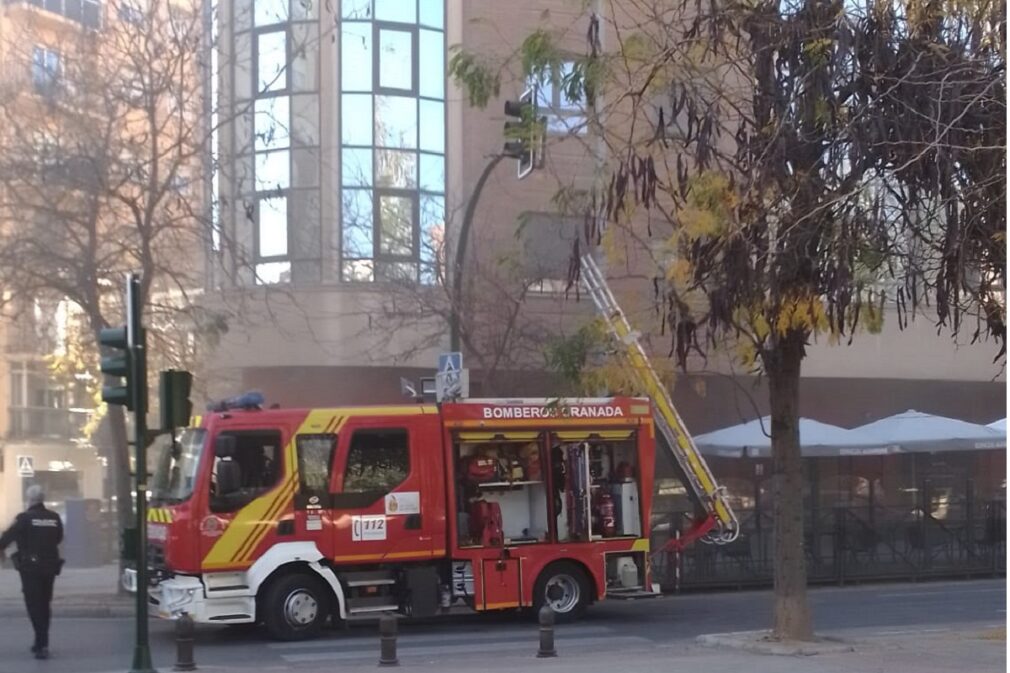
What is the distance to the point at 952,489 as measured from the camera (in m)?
24.6

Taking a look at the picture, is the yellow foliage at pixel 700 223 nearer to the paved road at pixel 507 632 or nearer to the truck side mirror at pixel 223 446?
the paved road at pixel 507 632

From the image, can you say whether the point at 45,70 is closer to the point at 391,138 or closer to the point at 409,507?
the point at 391,138

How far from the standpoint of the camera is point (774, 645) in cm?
1377

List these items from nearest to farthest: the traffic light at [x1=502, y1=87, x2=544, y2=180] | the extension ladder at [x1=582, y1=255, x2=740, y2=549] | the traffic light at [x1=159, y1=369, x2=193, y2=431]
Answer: the traffic light at [x1=159, y1=369, x2=193, y2=431], the traffic light at [x1=502, y1=87, x2=544, y2=180], the extension ladder at [x1=582, y1=255, x2=740, y2=549]

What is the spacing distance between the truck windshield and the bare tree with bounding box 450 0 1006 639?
528 centimetres

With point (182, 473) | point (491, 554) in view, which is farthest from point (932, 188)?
point (182, 473)

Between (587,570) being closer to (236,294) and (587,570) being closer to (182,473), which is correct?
(182,473)

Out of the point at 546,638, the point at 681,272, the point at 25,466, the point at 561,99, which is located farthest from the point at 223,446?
the point at 25,466

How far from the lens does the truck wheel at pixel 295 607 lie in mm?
15547

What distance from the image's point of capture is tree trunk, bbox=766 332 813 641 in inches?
550

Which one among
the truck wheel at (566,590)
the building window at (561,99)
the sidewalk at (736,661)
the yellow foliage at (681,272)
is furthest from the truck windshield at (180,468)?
the yellow foliage at (681,272)

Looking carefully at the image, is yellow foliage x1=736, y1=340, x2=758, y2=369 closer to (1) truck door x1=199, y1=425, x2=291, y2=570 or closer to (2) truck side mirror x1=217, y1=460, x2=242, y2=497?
(1) truck door x1=199, y1=425, x2=291, y2=570

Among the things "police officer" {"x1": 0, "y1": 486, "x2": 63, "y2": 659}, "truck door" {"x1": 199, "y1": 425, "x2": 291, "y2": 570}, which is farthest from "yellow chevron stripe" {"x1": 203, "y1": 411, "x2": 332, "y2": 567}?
"police officer" {"x1": 0, "y1": 486, "x2": 63, "y2": 659}

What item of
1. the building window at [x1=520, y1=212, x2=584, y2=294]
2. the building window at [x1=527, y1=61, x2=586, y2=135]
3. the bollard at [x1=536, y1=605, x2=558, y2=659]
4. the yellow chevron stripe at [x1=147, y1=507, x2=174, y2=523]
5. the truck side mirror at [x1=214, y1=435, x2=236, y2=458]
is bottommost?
the bollard at [x1=536, y1=605, x2=558, y2=659]
